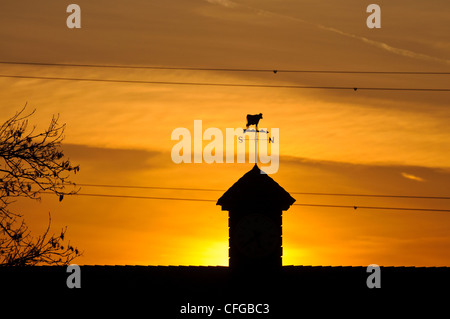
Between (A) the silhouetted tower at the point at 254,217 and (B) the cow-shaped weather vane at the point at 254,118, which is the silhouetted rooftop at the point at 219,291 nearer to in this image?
(A) the silhouetted tower at the point at 254,217

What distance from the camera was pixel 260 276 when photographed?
3089 cm

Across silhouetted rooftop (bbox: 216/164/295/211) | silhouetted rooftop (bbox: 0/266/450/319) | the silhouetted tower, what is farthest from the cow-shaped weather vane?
silhouetted rooftop (bbox: 0/266/450/319)

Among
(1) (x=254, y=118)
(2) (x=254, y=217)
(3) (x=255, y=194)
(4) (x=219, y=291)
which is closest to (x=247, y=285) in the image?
(4) (x=219, y=291)

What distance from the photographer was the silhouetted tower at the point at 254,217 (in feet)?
101

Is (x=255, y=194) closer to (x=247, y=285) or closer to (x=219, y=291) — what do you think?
(x=247, y=285)

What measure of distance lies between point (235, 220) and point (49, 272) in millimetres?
5647

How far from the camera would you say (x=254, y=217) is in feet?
101

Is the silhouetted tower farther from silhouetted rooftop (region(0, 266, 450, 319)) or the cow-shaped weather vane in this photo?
the cow-shaped weather vane

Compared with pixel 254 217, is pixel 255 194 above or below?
above

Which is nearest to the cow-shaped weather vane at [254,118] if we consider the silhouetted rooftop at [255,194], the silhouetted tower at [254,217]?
the silhouetted tower at [254,217]
